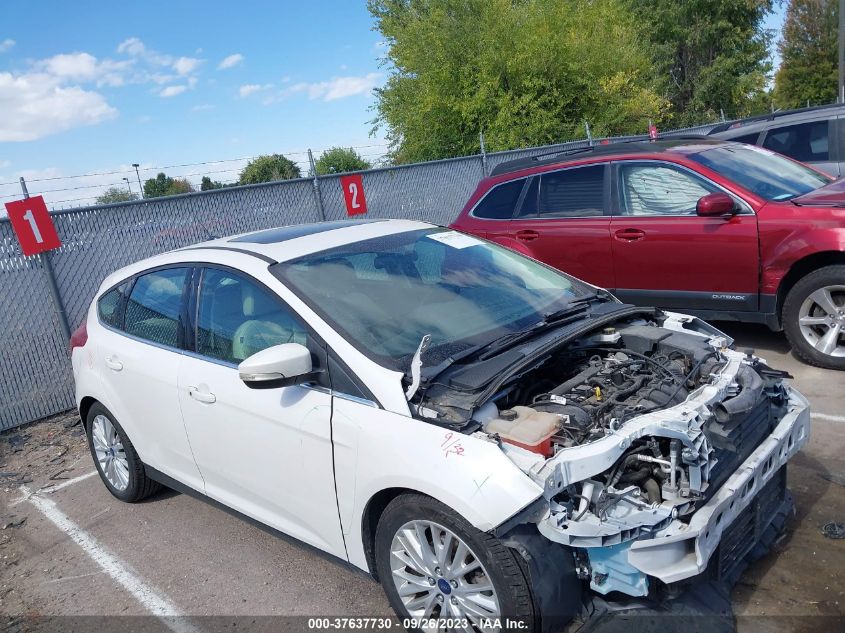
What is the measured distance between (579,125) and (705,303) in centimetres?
1496

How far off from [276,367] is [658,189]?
14.3 feet

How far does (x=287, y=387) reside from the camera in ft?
10.5

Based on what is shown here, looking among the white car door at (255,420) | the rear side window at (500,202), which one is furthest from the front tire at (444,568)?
the rear side window at (500,202)

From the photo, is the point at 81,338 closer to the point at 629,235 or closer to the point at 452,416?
the point at 452,416

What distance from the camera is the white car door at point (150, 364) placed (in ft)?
12.7

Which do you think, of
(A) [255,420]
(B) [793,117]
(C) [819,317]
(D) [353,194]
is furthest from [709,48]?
(A) [255,420]

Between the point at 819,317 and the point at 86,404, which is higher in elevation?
the point at 86,404

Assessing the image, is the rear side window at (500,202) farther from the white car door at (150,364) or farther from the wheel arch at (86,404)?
the wheel arch at (86,404)

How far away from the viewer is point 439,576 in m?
2.71

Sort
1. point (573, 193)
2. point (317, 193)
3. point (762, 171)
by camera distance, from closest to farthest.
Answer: point (762, 171), point (573, 193), point (317, 193)

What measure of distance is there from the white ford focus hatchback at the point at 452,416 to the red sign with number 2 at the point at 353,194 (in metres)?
5.95

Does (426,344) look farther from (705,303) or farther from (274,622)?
(705,303)

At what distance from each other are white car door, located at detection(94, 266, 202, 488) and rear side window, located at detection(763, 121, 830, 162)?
800 cm

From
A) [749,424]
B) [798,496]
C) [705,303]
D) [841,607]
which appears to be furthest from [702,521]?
[705,303]
